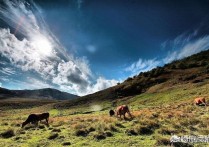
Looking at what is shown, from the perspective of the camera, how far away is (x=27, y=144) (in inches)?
572

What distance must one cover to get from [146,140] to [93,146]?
10.6 ft

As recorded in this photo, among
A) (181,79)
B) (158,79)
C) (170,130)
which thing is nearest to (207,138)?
(170,130)

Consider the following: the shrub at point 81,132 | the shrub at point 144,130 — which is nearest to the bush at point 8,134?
the shrub at point 81,132

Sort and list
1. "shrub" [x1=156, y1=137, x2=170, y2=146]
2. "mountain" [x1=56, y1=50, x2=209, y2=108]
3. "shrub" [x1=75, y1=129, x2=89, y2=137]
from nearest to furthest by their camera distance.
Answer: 1. "shrub" [x1=156, y1=137, x2=170, y2=146]
2. "shrub" [x1=75, y1=129, x2=89, y2=137]
3. "mountain" [x1=56, y1=50, x2=209, y2=108]

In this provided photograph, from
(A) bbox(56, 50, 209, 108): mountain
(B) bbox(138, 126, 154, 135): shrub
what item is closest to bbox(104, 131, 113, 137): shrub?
(B) bbox(138, 126, 154, 135): shrub

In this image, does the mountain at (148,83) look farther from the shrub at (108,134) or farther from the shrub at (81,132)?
the shrub at (108,134)

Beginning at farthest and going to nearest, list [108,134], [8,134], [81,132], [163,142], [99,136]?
[8,134], [81,132], [108,134], [99,136], [163,142]

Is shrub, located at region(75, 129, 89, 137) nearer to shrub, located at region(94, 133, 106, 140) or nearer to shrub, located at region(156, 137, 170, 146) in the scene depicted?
shrub, located at region(94, 133, 106, 140)

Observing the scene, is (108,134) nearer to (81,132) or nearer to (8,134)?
(81,132)

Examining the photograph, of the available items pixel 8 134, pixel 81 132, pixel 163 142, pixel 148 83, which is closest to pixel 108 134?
pixel 81 132

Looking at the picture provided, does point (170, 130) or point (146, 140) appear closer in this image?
point (146, 140)

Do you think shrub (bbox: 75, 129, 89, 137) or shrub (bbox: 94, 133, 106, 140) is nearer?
shrub (bbox: 94, 133, 106, 140)

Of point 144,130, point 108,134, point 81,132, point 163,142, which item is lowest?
point 163,142

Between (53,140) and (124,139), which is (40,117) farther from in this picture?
(124,139)
